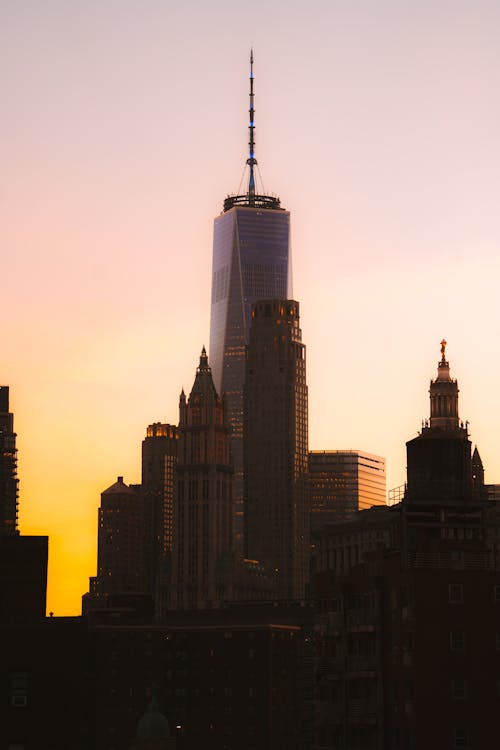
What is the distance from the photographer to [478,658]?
390ft

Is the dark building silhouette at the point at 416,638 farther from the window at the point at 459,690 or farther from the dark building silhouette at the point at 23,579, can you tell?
the dark building silhouette at the point at 23,579

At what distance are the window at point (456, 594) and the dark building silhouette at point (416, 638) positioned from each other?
6cm

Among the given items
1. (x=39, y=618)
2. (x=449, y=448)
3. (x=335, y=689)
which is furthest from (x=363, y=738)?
(x=449, y=448)

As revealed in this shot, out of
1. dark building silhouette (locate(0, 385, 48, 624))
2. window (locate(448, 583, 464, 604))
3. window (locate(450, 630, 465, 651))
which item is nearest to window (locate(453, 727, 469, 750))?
window (locate(450, 630, 465, 651))

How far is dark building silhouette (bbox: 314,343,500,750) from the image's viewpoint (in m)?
118

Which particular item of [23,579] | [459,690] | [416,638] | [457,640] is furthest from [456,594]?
[23,579]

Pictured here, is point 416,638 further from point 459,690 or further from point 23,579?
point 23,579

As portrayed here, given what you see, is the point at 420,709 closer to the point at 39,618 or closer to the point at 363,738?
the point at 363,738

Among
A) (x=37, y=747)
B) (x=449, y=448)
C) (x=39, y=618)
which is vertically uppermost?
(x=449, y=448)

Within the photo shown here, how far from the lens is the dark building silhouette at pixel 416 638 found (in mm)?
118125

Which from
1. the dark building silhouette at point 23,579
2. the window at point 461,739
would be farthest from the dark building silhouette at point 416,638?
the dark building silhouette at point 23,579

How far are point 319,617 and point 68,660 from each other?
40.2m

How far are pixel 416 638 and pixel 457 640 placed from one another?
2.68m

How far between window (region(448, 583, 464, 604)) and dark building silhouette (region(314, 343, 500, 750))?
0.21ft
